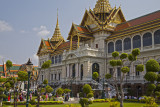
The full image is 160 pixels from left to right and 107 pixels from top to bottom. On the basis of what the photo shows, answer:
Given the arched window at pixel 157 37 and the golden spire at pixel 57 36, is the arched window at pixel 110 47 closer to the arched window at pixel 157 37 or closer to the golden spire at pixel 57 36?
the arched window at pixel 157 37

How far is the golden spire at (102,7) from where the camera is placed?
42969mm

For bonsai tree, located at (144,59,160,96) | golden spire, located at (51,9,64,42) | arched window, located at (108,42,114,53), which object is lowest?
bonsai tree, located at (144,59,160,96)

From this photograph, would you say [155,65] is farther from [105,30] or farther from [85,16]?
[85,16]

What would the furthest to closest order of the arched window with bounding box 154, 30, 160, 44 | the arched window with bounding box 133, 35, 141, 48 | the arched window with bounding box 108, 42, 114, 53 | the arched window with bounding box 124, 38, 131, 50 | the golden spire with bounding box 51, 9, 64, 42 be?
→ 1. the golden spire with bounding box 51, 9, 64, 42
2. the arched window with bounding box 108, 42, 114, 53
3. the arched window with bounding box 124, 38, 131, 50
4. the arched window with bounding box 133, 35, 141, 48
5. the arched window with bounding box 154, 30, 160, 44

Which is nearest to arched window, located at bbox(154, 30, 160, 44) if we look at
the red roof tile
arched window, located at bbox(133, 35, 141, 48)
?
arched window, located at bbox(133, 35, 141, 48)

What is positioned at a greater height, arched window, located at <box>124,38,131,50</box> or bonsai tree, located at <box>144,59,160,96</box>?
arched window, located at <box>124,38,131,50</box>

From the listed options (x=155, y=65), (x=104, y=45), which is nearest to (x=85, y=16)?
(x=104, y=45)

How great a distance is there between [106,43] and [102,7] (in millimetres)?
8118

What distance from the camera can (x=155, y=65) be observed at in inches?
637

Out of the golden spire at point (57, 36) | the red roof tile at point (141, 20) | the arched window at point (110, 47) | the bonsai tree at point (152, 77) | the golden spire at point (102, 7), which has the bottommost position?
the bonsai tree at point (152, 77)

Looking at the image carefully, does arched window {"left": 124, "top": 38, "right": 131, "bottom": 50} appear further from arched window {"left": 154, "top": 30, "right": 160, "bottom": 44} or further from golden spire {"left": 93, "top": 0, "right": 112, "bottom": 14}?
golden spire {"left": 93, "top": 0, "right": 112, "bottom": 14}

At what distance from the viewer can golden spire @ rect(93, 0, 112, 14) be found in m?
43.0

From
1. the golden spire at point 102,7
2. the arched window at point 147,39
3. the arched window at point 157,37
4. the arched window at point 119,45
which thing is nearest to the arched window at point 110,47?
the arched window at point 119,45

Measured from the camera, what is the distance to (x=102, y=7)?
1708 inches
